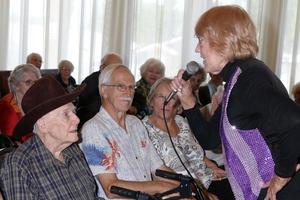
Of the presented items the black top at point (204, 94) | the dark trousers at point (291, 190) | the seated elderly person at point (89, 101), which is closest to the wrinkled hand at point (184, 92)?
the dark trousers at point (291, 190)

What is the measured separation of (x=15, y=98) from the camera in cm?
301

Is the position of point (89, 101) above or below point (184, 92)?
below

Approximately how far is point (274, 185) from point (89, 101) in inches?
96.8

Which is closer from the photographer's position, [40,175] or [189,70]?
[40,175]

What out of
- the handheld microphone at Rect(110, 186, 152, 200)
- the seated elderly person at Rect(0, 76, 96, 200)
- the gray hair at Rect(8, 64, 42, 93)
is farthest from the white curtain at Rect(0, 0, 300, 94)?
the handheld microphone at Rect(110, 186, 152, 200)

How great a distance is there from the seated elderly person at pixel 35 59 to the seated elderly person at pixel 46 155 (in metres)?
3.50

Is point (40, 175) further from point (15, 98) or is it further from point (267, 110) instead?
point (15, 98)

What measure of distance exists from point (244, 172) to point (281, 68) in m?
4.39

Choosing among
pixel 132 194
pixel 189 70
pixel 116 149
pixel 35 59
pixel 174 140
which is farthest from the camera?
pixel 35 59

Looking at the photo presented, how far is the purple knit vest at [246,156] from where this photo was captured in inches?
60.0

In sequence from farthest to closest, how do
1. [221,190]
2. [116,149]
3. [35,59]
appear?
1. [35,59]
2. [221,190]
3. [116,149]

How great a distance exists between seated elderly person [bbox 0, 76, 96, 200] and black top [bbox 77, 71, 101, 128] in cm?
180

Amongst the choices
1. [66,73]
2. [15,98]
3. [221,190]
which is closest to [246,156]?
[221,190]

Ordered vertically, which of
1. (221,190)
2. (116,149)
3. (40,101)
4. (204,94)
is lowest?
(221,190)
